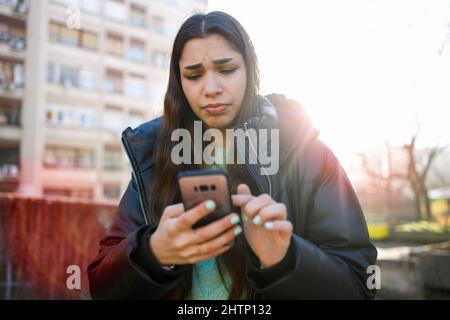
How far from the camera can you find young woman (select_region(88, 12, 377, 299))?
2.94ft

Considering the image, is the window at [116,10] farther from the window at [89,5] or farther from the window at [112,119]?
the window at [112,119]

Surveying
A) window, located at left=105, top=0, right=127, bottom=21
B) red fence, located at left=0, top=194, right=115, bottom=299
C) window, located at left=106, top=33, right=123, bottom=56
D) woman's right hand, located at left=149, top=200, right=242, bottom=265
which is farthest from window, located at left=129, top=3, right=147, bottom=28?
woman's right hand, located at left=149, top=200, right=242, bottom=265

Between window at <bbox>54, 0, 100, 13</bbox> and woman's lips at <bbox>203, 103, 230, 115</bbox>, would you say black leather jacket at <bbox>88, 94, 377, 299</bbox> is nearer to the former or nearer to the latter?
woman's lips at <bbox>203, 103, 230, 115</bbox>

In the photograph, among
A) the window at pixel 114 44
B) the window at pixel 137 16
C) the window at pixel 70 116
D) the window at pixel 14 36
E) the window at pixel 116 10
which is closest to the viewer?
the window at pixel 14 36

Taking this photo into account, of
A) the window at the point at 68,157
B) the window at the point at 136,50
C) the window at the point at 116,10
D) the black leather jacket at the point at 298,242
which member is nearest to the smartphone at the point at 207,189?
the black leather jacket at the point at 298,242

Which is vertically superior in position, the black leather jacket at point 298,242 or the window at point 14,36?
the window at point 14,36

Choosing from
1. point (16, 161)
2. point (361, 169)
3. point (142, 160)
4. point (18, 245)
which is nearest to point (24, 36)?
point (16, 161)

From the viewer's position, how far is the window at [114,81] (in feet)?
70.9

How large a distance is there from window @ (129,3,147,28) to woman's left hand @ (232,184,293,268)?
2267cm

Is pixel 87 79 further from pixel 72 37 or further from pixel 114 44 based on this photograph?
pixel 114 44

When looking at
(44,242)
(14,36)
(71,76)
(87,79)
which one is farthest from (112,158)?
(44,242)

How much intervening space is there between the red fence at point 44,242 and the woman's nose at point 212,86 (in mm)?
4450

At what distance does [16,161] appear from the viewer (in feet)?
61.2

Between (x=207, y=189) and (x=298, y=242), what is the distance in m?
0.23
